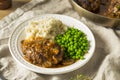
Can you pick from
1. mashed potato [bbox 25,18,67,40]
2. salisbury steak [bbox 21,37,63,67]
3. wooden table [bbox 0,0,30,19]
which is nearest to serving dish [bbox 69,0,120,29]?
mashed potato [bbox 25,18,67,40]

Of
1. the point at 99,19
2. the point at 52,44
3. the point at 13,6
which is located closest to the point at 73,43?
the point at 52,44

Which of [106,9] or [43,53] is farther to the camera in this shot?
[106,9]

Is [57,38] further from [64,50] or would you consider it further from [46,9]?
[46,9]

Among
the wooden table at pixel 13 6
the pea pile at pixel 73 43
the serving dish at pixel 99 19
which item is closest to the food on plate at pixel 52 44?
the pea pile at pixel 73 43

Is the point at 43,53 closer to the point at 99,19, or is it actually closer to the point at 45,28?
the point at 45,28

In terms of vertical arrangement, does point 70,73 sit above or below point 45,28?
below

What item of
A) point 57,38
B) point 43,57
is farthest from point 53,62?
point 57,38
